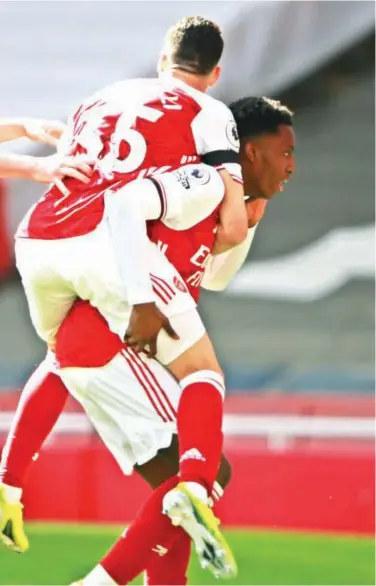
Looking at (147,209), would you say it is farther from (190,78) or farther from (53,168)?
(190,78)

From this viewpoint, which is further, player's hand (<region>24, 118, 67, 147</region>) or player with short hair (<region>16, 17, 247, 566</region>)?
player's hand (<region>24, 118, 67, 147</region>)

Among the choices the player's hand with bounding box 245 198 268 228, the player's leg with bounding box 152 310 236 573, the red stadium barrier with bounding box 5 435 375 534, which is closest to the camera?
the player's leg with bounding box 152 310 236 573

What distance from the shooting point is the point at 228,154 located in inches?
141

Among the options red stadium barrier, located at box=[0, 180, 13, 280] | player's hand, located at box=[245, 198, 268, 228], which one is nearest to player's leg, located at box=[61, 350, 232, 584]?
player's hand, located at box=[245, 198, 268, 228]

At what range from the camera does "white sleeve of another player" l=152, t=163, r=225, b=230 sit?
3.49 m

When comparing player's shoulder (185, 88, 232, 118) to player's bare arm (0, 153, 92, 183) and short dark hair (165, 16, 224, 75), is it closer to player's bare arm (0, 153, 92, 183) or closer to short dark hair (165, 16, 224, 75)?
short dark hair (165, 16, 224, 75)

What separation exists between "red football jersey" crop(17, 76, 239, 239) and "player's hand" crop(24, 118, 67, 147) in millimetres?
296

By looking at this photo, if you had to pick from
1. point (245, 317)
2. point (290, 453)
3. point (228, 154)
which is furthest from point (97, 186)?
point (245, 317)

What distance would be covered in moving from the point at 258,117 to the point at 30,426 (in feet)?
3.60

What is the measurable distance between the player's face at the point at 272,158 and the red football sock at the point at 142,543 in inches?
35.8

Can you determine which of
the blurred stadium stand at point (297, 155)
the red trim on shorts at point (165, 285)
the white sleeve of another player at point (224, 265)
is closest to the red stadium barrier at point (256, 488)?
the blurred stadium stand at point (297, 155)

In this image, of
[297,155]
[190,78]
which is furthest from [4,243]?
[190,78]

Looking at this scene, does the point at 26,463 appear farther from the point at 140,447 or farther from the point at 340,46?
the point at 340,46

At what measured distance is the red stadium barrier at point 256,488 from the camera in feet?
24.0
